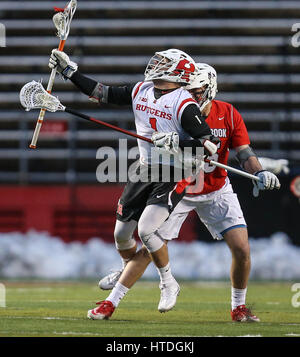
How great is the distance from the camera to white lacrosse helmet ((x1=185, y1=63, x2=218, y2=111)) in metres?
6.43

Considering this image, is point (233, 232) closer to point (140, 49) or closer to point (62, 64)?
point (62, 64)

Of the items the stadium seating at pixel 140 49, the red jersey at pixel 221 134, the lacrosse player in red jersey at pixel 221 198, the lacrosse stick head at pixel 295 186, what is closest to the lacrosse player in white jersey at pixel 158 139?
the lacrosse player in red jersey at pixel 221 198

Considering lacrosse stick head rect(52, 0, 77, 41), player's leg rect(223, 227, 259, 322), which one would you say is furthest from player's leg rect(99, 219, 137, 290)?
lacrosse stick head rect(52, 0, 77, 41)

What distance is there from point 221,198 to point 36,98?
1466 mm

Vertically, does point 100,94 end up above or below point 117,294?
above

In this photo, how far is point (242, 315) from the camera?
6301 millimetres

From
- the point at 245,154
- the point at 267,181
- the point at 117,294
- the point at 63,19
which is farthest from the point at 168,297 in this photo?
the point at 63,19

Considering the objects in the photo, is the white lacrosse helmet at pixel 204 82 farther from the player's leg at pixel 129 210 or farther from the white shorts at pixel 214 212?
the player's leg at pixel 129 210

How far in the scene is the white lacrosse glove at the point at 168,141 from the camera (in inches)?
237

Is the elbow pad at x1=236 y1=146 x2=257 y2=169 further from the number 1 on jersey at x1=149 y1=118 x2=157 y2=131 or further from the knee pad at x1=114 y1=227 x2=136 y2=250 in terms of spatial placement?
the knee pad at x1=114 y1=227 x2=136 y2=250

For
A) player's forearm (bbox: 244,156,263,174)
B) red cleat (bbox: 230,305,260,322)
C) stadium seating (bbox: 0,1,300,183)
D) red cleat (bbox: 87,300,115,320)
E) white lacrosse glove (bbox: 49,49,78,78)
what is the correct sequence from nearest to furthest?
red cleat (bbox: 87,300,115,320) < red cleat (bbox: 230,305,260,322) < white lacrosse glove (bbox: 49,49,78,78) < player's forearm (bbox: 244,156,263,174) < stadium seating (bbox: 0,1,300,183)

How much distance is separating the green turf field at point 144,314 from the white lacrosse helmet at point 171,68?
1626mm
